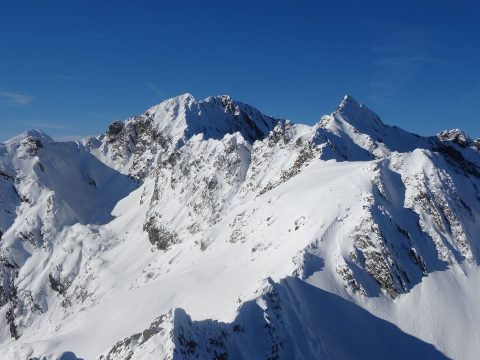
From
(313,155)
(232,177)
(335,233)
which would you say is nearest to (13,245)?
(232,177)

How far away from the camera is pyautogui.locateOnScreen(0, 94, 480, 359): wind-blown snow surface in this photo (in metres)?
35.5

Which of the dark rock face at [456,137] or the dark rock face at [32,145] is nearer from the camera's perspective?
the dark rock face at [456,137]

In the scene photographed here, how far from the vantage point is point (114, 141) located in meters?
115

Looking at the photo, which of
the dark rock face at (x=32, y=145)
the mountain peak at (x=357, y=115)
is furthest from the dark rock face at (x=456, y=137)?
the dark rock face at (x=32, y=145)

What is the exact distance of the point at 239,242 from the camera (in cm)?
5469

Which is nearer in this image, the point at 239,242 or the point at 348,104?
the point at 239,242

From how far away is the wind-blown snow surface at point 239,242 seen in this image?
116ft

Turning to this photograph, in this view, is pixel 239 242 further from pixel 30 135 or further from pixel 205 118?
pixel 30 135

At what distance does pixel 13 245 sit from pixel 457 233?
253 ft

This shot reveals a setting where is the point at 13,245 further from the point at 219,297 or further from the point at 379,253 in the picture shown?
the point at 379,253

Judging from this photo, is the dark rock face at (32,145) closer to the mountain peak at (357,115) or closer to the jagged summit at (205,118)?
the jagged summit at (205,118)

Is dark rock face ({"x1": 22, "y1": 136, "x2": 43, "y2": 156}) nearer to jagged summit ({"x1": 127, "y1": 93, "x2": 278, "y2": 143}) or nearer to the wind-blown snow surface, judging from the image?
the wind-blown snow surface

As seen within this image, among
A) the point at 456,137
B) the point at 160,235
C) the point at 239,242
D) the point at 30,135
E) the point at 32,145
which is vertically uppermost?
the point at 30,135

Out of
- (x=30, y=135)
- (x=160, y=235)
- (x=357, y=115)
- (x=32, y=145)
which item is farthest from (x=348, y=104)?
(x=30, y=135)
